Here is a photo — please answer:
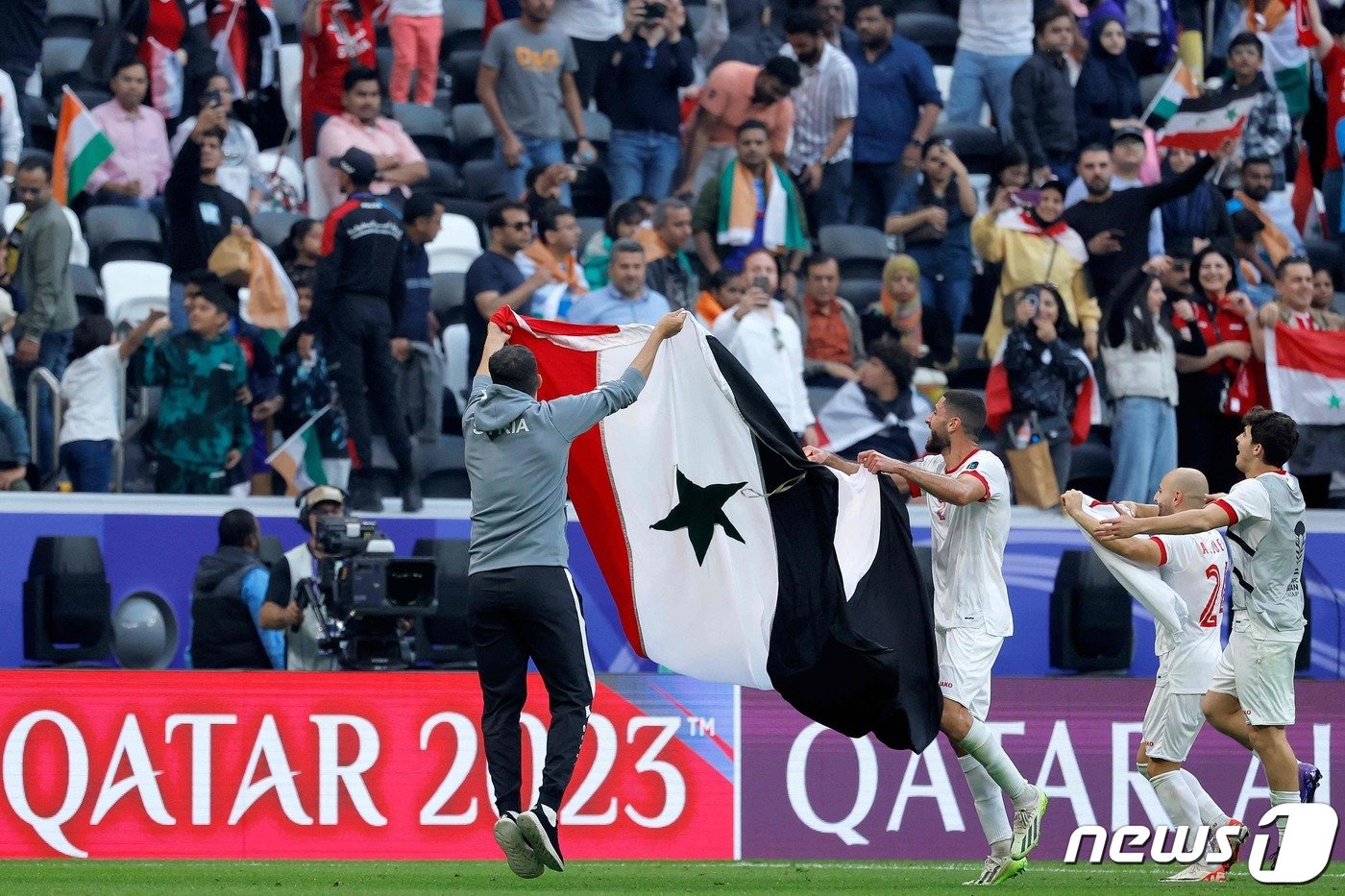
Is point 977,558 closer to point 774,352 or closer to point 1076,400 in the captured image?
point 774,352

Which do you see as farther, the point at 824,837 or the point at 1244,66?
the point at 1244,66

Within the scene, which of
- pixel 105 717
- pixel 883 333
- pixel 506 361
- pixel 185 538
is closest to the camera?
pixel 506 361

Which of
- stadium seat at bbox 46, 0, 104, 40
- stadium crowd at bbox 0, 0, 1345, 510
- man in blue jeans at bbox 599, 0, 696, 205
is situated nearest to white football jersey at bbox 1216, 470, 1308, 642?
stadium crowd at bbox 0, 0, 1345, 510

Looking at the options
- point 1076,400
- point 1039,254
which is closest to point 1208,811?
point 1076,400

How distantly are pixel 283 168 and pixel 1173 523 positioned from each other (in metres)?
9.81

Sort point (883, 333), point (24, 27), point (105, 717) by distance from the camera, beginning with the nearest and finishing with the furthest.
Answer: point (105, 717) < point (883, 333) < point (24, 27)

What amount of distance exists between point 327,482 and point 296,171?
11.9 ft

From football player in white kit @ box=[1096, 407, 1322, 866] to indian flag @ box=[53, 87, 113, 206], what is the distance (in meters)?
8.89

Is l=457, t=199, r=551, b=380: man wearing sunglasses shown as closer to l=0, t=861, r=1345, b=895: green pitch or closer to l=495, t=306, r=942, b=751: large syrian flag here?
l=495, t=306, r=942, b=751: large syrian flag

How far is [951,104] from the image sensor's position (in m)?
17.5

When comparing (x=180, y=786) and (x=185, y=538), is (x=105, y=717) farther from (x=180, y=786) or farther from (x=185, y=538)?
(x=185, y=538)

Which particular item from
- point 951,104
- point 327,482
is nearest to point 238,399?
point 327,482

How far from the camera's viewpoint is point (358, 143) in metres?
15.2

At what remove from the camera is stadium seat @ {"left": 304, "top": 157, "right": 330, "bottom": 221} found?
15.6 meters
